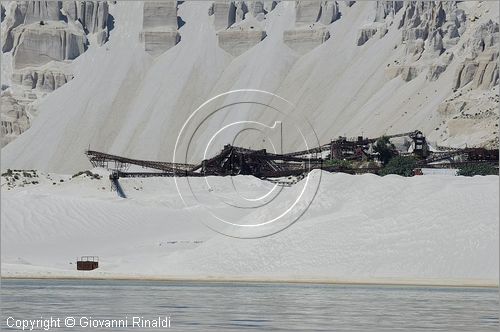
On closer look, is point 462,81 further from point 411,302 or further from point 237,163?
point 411,302

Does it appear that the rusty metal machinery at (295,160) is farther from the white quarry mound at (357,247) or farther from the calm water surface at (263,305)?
the calm water surface at (263,305)

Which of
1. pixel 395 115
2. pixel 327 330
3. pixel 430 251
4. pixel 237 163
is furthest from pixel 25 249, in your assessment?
pixel 395 115

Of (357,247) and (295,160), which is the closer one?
(357,247)

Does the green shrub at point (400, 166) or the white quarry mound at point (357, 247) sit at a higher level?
the green shrub at point (400, 166)

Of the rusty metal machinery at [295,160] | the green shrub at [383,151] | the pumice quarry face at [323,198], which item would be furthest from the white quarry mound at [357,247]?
the green shrub at [383,151]

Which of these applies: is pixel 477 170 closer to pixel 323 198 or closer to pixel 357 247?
pixel 323 198

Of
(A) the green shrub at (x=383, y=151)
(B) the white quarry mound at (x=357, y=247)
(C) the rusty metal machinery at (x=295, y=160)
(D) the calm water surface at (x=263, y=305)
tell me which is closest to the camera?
(D) the calm water surface at (x=263, y=305)

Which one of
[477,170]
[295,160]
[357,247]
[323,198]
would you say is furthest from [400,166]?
[357,247]
